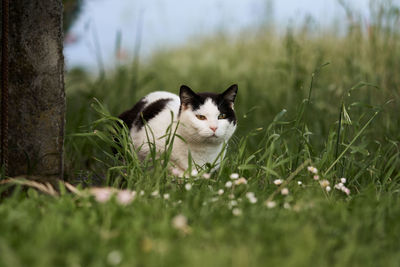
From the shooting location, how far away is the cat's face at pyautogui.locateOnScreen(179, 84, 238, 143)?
114 inches

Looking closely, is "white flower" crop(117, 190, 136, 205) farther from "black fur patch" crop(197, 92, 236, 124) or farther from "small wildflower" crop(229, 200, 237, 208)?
"black fur patch" crop(197, 92, 236, 124)

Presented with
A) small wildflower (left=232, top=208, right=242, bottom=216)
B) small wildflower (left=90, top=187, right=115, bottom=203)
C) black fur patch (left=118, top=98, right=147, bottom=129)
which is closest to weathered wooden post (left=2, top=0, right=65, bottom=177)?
small wildflower (left=90, top=187, right=115, bottom=203)

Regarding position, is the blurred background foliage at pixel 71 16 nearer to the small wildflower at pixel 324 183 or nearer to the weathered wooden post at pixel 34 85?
the weathered wooden post at pixel 34 85

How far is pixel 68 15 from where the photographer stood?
21.9 ft

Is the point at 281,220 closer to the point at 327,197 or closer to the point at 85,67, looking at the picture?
the point at 327,197

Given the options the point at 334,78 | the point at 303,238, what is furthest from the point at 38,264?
the point at 334,78

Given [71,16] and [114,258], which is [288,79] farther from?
[114,258]

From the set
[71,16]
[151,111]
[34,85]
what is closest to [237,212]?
[34,85]

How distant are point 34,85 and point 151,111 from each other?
2.79 ft

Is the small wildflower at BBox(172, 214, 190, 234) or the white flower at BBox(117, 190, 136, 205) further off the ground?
the small wildflower at BBox(172, 214, 190, 234)

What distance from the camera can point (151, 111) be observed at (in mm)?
3242

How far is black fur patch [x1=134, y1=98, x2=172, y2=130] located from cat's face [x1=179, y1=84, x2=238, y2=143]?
0.78 feet

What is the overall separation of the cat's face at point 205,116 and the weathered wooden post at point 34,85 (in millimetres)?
704

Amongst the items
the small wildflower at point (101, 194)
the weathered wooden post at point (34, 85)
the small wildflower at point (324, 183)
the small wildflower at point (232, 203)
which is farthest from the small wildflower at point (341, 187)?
the weathered wooden post at point (34, 85)
